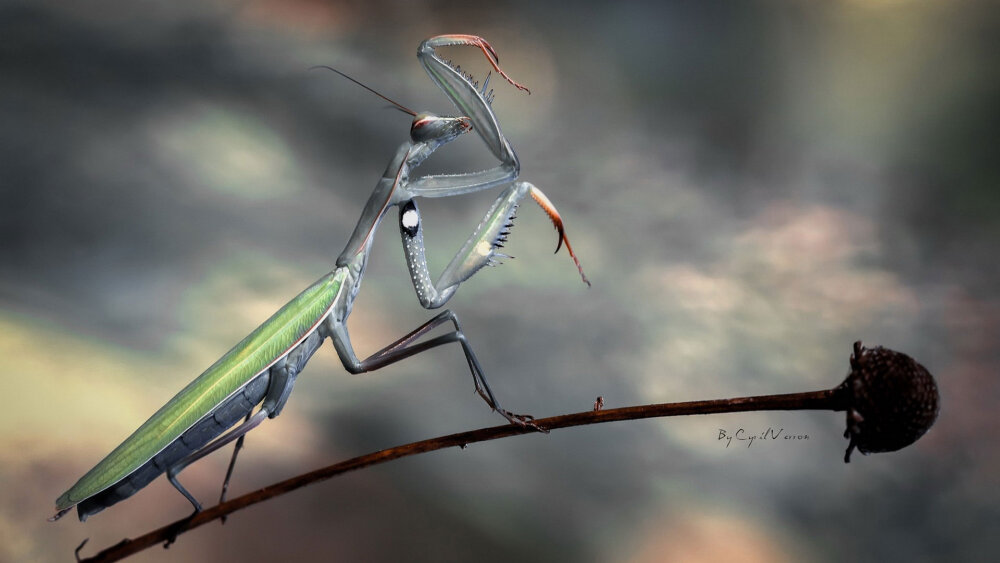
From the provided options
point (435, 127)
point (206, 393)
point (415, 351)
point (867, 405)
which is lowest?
point (206, 393)

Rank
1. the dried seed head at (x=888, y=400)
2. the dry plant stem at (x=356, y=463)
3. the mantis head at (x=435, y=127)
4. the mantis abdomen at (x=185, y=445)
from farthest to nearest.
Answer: the mantis head at (x=435, y=127) < the mantis abdomen at (x=185, y=445) < the dry plant stem at (x=356, y=463) < the dried seed head at (x=888, y=400)

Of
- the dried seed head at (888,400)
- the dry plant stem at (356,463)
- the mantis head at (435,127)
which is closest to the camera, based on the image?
the dried seed head at (888,400)

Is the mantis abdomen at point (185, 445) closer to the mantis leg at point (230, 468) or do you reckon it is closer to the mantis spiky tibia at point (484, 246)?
the mantis leg at point (230, 468)

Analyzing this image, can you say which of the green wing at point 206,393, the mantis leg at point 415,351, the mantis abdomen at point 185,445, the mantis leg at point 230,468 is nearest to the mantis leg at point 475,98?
the mantis leg at point 415,351

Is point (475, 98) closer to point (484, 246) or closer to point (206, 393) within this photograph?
point (484, 246)

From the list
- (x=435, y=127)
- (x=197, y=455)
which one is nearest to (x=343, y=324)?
(x=197, y=455)

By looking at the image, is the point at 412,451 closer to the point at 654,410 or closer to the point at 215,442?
the point at 215,442
